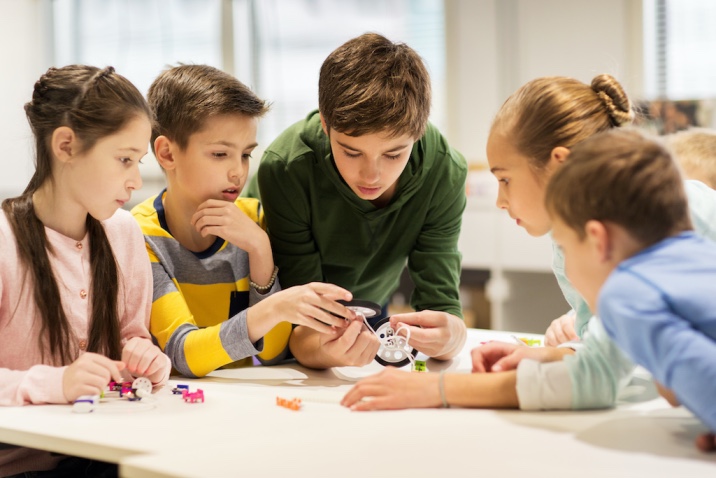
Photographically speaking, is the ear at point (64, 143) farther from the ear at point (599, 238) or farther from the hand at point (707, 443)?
the hand at point (707, 443)

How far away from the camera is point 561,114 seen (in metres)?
1.38

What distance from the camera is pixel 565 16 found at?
379 centimetres

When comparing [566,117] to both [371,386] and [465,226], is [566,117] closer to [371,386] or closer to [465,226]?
[371,386]

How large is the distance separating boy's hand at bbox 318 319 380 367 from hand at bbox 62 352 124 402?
0.44 meters

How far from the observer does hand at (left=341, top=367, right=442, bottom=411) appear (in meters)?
1.17

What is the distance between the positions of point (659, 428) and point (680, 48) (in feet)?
10.5

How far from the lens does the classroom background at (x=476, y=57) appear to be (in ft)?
12.2

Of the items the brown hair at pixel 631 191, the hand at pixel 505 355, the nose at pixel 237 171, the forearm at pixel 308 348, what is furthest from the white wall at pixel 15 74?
the brown hair at pixel 631 191

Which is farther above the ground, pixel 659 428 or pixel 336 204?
pixel 336 204

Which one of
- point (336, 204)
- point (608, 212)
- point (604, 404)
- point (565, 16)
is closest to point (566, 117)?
point (608, 212)

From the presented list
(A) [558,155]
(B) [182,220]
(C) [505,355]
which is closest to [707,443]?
(C) [505,355]

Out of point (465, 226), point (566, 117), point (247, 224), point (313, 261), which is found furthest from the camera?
point (465, 226)

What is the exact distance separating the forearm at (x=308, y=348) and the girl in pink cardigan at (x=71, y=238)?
13.2 inches

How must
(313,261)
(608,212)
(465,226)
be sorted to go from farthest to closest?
(465,226), (313,261), (608,212)
